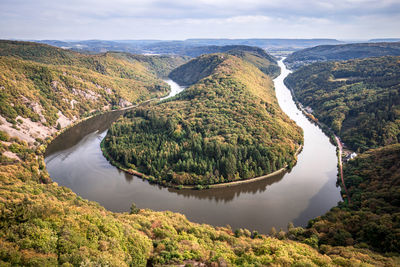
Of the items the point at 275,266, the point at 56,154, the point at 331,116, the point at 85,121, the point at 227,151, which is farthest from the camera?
the point at 85,121

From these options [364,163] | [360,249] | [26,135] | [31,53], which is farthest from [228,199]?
[31,53]

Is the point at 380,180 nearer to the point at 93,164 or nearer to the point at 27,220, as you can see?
the point at 27,220

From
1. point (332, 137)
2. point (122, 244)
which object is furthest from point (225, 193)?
point (332, 137)

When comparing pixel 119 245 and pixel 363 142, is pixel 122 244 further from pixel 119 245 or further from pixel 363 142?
pixel 363 142

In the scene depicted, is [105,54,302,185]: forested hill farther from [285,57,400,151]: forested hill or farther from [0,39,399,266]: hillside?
[285,57,400,151]: forested hill

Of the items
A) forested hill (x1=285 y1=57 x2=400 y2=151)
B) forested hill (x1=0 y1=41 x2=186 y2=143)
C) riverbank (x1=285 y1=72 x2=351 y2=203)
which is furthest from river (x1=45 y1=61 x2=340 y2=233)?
forested hill (x1=285 y1=57 x2=400 y2=151)

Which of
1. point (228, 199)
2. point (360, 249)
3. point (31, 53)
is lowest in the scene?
point (228, 199)
